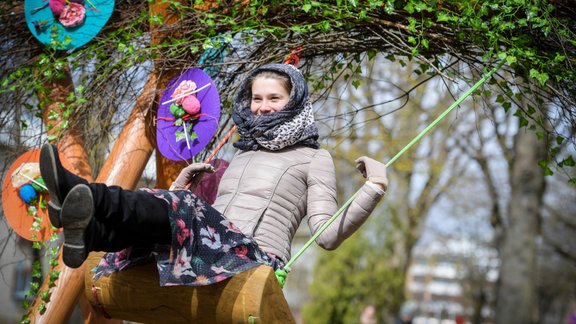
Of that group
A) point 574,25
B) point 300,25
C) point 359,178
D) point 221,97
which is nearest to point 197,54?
point 221,97

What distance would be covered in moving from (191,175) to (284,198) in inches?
21.1

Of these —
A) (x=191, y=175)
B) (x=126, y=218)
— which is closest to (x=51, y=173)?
(x=126, y=218)

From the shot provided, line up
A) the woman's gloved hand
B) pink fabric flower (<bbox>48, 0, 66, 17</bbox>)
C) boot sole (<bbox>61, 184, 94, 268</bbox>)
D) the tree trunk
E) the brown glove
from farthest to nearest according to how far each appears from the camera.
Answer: the tree trunk
pink fabric flower (<bbox>48, 0, 66, 17</bbox>)
the woman's gloved hand
the brown glove
boot sole (<bbox>61, 184, 94, 268</bbox>)

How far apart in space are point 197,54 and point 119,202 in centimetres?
188

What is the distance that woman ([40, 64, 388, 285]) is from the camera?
2699mm

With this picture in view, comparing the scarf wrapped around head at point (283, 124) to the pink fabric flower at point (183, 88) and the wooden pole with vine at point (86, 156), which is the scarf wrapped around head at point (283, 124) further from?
the wooden pole with vine at point (86, 156)

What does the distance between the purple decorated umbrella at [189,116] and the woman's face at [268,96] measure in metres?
0.48

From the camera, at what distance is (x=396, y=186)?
57.1 ft

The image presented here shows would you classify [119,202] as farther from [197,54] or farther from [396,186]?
[396,186]

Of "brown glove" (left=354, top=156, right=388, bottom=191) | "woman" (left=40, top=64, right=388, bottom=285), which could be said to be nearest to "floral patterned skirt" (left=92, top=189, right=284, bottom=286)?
"woman" (left=40, top=64, right=388, bottom=285)

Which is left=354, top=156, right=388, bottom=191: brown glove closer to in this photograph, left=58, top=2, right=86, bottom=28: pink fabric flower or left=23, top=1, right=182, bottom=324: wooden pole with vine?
left=23, top=1, right=182, bottom=324: wooden pole with vine

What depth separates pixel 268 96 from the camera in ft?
11.9

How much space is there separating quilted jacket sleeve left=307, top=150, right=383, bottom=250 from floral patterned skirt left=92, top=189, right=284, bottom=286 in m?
0.34

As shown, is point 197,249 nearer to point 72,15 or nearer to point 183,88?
point 183,88
